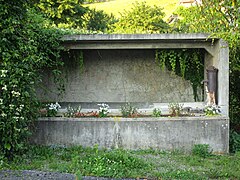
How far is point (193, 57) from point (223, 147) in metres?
3.43

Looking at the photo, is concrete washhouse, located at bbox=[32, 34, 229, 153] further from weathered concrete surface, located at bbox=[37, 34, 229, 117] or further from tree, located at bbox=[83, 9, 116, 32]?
tree, located at bbox=[83, 9, 116, 32]

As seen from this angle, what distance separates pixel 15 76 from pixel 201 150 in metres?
4.83

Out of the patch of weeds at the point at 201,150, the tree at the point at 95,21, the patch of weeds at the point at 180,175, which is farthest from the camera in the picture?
the tree at the point at 95,21

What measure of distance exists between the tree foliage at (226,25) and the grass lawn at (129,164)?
3.07 m

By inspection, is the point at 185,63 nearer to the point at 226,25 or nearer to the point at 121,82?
the point at 121,82

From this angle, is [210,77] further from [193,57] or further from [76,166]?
[76,166]

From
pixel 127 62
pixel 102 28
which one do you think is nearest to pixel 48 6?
pixel 102 28

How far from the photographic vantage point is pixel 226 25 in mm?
9461

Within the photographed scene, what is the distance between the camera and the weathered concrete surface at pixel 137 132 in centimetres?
945

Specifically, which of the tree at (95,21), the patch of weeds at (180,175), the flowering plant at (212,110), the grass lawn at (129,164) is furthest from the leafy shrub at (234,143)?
the tree at (95,21)

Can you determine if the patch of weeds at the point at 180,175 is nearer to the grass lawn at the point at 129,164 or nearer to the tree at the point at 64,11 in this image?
the grass lawn at the point at 129,164

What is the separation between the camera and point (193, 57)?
11781 millimetres

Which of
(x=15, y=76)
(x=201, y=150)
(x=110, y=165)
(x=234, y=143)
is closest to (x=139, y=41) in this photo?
(x=201, y=150)

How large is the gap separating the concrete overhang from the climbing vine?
1.06 meters
